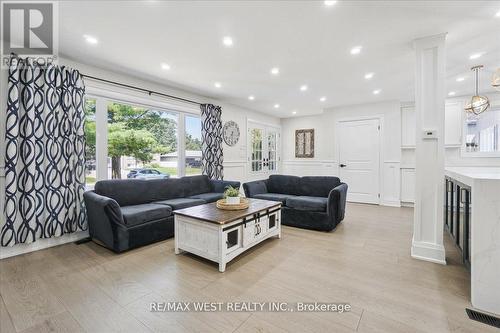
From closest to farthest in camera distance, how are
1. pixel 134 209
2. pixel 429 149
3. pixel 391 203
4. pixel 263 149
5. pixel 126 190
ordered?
1. pixel 429 149
2. pixel 134 209
3. pixel 126 190
4. pixel 391 203
5. pixel 263 149

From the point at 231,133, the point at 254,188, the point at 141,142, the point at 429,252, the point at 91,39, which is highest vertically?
the point at 91,39

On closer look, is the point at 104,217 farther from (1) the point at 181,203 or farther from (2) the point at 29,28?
(2) the point at 29,28

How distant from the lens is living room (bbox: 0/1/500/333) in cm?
181

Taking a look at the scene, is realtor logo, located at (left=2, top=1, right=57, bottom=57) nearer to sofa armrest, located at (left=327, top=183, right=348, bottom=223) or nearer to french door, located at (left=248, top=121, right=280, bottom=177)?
sofa armrest, located at (left=327, top=183, right=348, bottom=223)

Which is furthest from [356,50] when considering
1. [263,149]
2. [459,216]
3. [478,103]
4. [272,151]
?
[272,151]

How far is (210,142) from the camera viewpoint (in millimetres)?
5023

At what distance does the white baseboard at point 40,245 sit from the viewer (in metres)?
2.77

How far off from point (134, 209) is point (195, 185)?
1.48 meters

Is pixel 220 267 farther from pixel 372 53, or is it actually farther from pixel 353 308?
pixel 372 53

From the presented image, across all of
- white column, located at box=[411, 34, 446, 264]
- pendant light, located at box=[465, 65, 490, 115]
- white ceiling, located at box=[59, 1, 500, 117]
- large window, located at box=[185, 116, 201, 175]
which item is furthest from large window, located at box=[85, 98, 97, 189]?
pendant light, located at box=[465, 65, 490, 115]

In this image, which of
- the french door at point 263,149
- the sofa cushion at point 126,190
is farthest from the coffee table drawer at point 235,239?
the french door at point 263,149

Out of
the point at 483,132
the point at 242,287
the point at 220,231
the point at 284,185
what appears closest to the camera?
the point at 242,287

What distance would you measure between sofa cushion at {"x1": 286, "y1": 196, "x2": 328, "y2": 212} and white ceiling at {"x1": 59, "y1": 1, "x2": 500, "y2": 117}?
2.12 m

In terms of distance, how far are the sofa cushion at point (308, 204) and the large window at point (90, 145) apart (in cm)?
319
